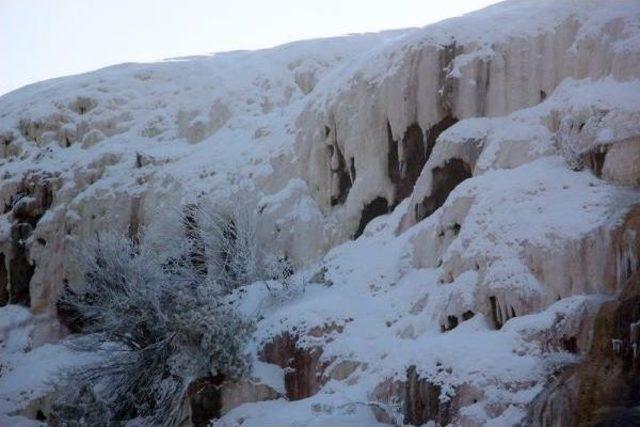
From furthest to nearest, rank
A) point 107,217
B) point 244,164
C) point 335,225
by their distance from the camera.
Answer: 1. point 107,217
2. point 244,164
3. point 335,225

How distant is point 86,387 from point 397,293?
800cm

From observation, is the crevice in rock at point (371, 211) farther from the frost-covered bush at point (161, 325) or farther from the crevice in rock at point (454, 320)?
the crevice in rock at point (454, 320)

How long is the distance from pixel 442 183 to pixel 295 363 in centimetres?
590

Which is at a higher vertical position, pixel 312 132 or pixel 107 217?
pixel 312 132

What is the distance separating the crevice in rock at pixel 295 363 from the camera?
58.3 ft

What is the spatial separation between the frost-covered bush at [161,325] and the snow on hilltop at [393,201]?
1.04 metres

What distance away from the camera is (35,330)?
2938 cm

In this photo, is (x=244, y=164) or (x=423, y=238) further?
(x=244, y=164)

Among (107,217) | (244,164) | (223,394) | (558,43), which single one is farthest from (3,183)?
(558,43)

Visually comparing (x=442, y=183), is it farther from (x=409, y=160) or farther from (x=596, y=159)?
(x=596, y=159)

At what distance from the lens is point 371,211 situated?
76.0 ft

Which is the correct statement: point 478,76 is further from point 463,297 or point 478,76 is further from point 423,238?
→ point 463,297

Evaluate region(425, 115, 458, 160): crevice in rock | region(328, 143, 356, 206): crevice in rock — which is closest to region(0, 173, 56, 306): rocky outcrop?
region(328, 143, 356, 206): crevice in rock

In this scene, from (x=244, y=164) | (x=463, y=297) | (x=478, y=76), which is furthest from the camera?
(x=244, y=164)
